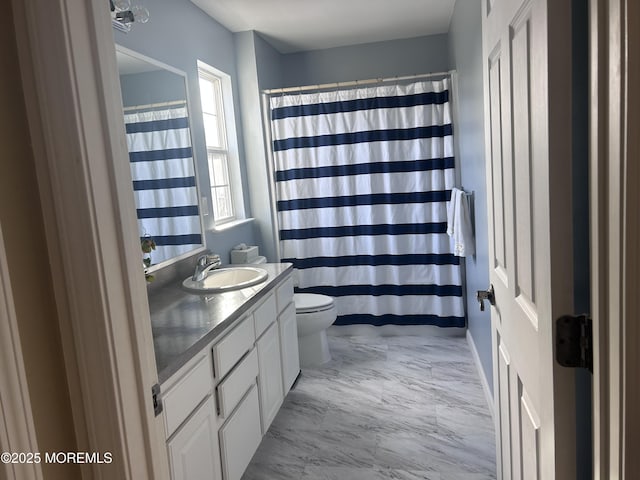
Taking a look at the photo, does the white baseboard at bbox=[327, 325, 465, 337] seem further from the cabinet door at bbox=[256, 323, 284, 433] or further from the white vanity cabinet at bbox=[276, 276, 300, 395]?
the cabinet door at bbox=[256, 323, 284, 433]

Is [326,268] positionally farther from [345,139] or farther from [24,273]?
[24,273]

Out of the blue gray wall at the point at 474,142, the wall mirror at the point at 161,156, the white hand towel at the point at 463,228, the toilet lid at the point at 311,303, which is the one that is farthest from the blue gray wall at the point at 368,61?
the toilet lid at the point at 311,303

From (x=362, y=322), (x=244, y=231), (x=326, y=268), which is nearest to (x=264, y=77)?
(x=244, y=231)

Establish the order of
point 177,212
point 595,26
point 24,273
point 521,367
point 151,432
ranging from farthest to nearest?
point 177,212 → point 521,367 → point 151,432 → point 24,273 → point 595,26

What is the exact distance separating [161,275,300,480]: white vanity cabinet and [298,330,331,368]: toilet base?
1.85ft

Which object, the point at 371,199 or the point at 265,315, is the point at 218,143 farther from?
the point at 265,315

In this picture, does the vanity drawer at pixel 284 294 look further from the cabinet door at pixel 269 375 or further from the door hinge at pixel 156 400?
the door hinge at pixel 156 400

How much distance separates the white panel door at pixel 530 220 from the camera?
77 centimetres

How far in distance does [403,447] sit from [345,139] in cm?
225

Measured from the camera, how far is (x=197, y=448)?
155 centimetres

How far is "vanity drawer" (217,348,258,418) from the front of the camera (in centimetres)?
177

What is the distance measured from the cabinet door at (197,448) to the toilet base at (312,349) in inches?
61.7

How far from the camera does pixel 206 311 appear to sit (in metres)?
1.92

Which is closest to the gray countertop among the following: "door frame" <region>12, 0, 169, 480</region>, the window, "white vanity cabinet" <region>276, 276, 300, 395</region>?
"white vanity cabinet" <region>276, 276, 300, 395</region>
